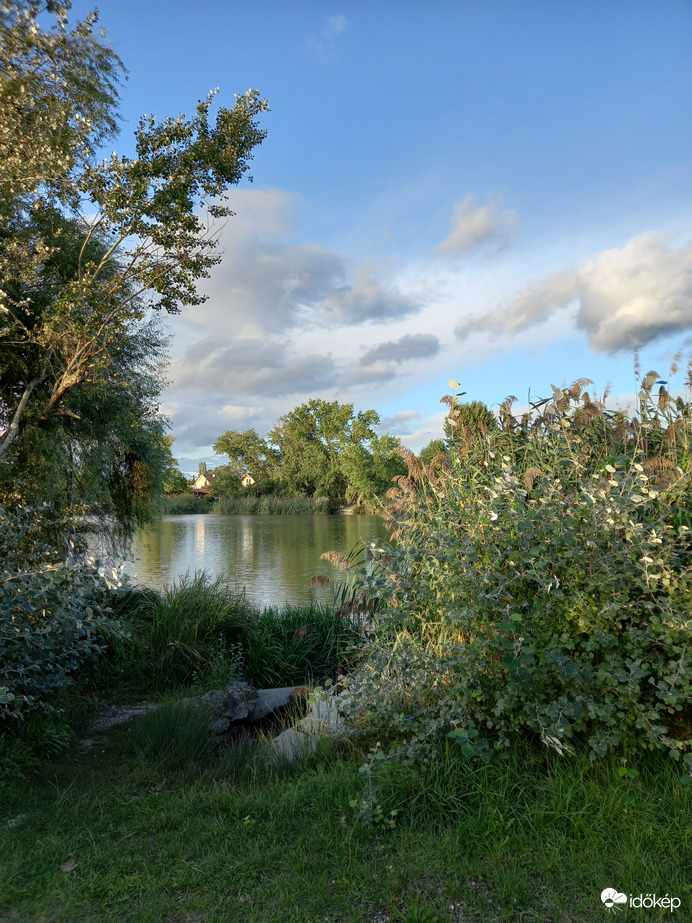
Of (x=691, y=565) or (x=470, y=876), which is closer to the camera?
(x=470, y=876)

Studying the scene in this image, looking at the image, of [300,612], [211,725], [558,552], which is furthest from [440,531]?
[300,612]

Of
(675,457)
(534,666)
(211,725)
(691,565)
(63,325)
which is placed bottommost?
(211,725)

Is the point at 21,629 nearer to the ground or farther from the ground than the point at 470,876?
farther from the ground

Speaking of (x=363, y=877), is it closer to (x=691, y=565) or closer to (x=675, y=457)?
(x=691, y=565)

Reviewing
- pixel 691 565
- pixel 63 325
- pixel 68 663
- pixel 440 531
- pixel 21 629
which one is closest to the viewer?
pixel 691 565

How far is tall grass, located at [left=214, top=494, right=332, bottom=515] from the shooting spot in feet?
177

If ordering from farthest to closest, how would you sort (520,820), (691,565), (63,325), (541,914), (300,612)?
(300,612) < (63,325) < (691,565) < (520,820) < (541,914)

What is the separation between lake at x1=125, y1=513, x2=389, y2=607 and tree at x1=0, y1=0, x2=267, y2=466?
2848 mm

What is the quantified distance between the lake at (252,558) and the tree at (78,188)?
285cm

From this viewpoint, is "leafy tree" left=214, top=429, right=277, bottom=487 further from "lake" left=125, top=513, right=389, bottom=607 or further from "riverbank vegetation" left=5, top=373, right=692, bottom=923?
"riverbank vegetation" left=5, top=373, right=692, bottom=923

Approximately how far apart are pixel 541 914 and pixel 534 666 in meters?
1.12

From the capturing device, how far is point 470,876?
8.87ft

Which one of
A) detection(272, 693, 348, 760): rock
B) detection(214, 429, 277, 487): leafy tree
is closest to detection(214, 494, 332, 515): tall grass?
detection(214, 429, 277, 487): leafy tree

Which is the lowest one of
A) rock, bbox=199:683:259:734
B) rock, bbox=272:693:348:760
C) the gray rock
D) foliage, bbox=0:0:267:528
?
the gray rock
